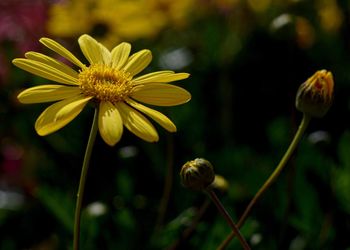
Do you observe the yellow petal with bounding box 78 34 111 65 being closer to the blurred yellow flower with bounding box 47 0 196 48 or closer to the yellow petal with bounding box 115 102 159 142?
the yellow petal with bounding box 115 102 159 142

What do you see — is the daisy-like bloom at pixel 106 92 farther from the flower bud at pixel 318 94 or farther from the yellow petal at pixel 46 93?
the flower bud at pixel 318 94

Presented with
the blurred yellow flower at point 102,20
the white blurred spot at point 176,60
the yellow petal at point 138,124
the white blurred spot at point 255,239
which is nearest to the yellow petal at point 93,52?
the yellow petal at point 138,124

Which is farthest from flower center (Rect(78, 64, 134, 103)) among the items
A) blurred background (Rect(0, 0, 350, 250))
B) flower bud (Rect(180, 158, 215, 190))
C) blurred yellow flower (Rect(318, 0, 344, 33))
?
blurred yellow flower (Rect(318, 0, 344, 33))

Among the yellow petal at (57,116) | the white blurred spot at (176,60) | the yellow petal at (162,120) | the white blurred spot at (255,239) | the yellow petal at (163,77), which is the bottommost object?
the white blurred spot at (255,239)

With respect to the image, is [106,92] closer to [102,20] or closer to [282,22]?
[282,22]

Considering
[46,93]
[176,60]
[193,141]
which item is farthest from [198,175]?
[176,60]

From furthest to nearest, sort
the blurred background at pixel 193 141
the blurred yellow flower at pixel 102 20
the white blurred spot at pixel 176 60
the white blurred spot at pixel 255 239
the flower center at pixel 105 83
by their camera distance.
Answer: the blurred yellow flower at pixel 102 20, the white blurred spot at pixel 176 60, the blurred background at pixel 193 141, the white blurred spot at pixel 255 239, the flower center at pixel 105 83
